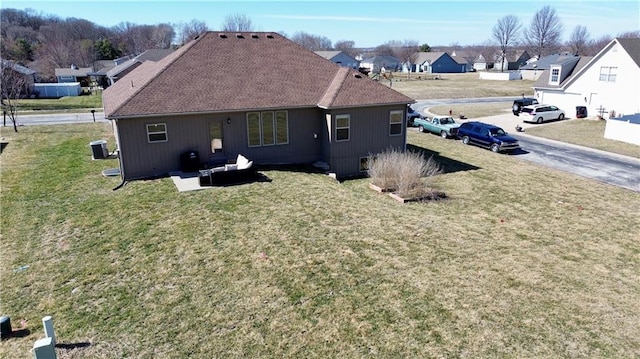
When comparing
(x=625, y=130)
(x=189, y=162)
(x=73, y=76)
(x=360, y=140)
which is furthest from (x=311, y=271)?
(x=73, y=76)

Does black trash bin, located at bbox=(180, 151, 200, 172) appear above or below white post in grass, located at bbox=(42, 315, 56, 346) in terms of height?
above

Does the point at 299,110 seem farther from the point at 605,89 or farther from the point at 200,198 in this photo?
the point at 605,89

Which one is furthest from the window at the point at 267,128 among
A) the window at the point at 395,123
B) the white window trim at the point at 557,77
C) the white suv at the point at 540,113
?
the white window trim at the point at 557,77

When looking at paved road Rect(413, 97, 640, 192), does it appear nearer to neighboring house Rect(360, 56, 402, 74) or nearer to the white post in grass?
the white post in grass

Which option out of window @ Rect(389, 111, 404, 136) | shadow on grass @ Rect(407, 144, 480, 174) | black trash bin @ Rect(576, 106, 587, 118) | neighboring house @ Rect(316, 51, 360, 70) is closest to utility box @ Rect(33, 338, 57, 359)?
window @ Rect(389, 111, 404, 136)

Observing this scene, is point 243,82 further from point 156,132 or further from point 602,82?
point 602,82

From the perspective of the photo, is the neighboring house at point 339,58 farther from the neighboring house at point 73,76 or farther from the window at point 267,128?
the window at point 267,128

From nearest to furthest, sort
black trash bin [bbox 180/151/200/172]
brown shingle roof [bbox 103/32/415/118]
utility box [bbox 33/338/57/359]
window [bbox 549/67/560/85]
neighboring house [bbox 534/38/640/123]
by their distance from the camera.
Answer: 1. utility box [bbox 33/338/57/359]
2. brown shingle roof [bbox 103/32/415/118]
3. black trash bin [bbox 180/151/200/172]
4. neighboring house [bbox 534/38/640/123]
5. window [bbox 549/67/560/85]
